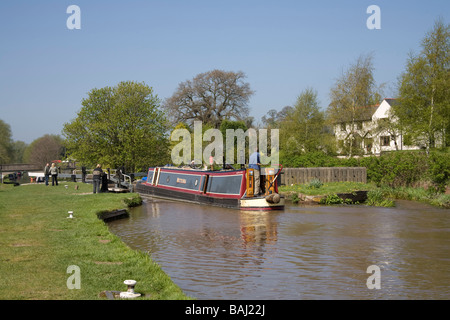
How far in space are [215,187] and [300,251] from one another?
30.8 feet

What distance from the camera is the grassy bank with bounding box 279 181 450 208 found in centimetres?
1717

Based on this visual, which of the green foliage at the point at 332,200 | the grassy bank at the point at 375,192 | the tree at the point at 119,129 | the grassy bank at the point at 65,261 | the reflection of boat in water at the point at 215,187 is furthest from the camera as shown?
the tree at the point at 119,129

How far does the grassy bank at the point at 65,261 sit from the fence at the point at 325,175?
1413cm

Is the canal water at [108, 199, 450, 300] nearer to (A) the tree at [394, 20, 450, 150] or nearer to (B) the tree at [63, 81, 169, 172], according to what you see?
(A) the tree at [394, 20, 450, 150]

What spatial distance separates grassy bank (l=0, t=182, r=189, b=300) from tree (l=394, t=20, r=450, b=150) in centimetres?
1956

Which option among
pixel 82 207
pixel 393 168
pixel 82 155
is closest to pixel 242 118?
pixel 82 155

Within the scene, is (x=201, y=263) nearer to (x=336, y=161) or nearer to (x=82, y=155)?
(x=336, y=161)

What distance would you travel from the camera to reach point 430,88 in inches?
953

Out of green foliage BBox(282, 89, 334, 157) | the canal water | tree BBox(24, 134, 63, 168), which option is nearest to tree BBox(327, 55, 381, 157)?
green foliage BBox(282, 89, 334, 157)

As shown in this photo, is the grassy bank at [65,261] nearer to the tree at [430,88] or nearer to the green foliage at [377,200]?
the green foliage at [377,200]

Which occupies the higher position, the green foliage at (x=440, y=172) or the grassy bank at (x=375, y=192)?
the green foliage at (x=440, y=172)

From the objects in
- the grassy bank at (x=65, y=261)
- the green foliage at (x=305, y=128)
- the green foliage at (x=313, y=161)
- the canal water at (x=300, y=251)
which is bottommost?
the canal water at (x=300, y=251)

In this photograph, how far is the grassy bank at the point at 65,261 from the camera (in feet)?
17.2

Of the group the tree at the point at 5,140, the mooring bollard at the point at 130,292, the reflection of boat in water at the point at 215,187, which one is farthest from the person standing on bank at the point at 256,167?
the tree at the point at 5,140
